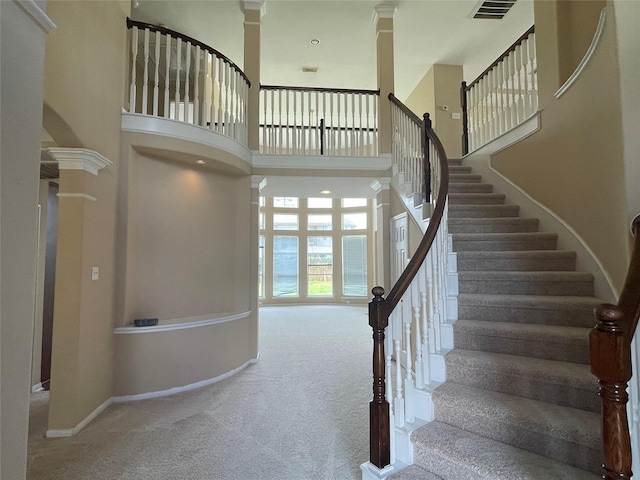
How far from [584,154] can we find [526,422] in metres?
2.21

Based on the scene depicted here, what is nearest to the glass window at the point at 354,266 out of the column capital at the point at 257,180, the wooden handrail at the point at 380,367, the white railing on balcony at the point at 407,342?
the column capital at the point at 257,180

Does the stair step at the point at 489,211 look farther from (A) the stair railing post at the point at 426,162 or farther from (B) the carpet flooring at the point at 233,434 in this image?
(B) the carpet flooring at the point at 233,434

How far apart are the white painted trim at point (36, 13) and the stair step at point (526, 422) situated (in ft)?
8.54

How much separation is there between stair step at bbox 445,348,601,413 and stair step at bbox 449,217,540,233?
152 centimetres

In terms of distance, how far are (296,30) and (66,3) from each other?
3936 millimetres

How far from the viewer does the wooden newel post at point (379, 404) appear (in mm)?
1946

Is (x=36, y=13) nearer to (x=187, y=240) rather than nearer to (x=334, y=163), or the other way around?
(x=187, y=240)

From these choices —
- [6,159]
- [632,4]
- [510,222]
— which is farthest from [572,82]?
[6,159]

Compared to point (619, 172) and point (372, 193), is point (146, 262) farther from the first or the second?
point (619, 172)

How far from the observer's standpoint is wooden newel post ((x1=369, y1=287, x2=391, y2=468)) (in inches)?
76.6

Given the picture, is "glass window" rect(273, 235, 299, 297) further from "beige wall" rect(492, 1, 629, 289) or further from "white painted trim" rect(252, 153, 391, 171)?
"beige wall" rect(492, 1, 629, 289)

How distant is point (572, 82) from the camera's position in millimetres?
2908

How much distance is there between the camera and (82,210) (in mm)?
2838

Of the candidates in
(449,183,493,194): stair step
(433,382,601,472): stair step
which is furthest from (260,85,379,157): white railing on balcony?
(433,382,601,472): stair step
